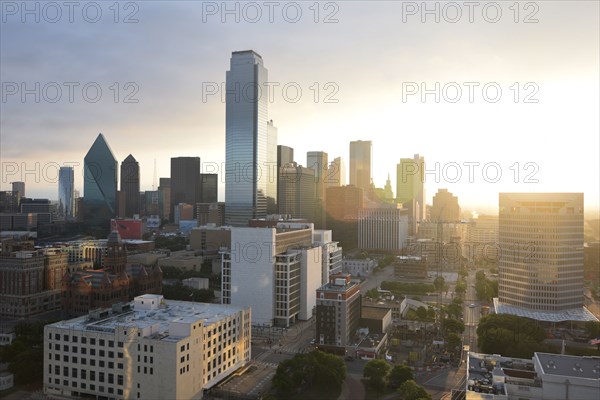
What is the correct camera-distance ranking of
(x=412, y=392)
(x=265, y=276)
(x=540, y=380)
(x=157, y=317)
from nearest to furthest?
(x=540, y=380), (x=412, y=392), (x=157, y=317), (x=265, y=276)

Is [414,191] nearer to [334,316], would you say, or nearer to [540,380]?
[334,316]

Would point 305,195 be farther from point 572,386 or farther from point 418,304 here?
point 572,386

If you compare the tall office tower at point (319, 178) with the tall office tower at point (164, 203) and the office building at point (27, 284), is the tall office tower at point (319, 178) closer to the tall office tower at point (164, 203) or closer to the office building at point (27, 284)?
the tall office tower at point (164, 203)

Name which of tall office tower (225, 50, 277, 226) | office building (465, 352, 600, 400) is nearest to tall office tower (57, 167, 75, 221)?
tall office tower (225, 50, 277, 226)

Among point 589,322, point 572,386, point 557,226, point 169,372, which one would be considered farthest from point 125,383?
point 557,226

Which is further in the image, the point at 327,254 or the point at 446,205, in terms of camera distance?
the point at 446,205

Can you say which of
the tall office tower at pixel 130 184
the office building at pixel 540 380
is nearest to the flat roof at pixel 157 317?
the office building at pixel 540 380

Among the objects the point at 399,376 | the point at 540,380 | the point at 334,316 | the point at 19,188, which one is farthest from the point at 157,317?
the point at 19,188
